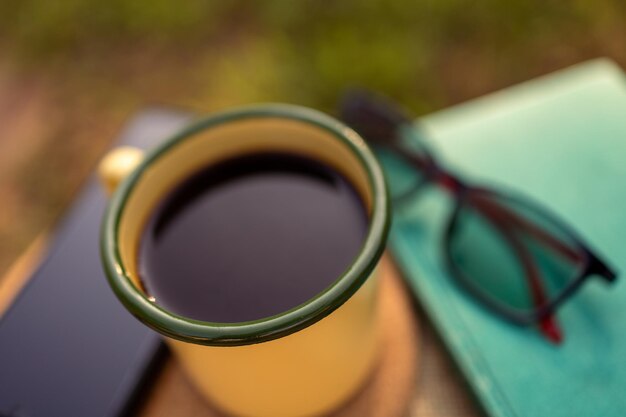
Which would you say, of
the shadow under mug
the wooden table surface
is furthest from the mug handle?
the wooden table surface

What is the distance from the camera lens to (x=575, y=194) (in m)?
0.52

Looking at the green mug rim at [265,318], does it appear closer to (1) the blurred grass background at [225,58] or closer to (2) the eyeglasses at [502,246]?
(2) the eyeglasses at [502,246]

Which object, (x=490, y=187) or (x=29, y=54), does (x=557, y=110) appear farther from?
(x=29, y=54)

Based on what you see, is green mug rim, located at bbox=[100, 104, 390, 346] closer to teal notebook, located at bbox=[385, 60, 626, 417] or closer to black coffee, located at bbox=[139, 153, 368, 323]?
black coffee, located at bbox=[139, 153, 368, 323]

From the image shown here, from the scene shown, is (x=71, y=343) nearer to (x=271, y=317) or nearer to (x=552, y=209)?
(x=271, y=317)

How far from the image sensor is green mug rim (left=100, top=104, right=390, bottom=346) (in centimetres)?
29

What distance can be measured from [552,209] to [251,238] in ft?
0.85

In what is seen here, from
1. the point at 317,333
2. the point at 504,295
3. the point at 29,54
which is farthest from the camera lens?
the point at 29,54

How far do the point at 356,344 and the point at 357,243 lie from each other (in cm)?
6

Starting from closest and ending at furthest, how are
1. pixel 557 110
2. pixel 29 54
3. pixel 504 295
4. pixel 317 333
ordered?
pixel 317 333, pixel 504 295, pixel 557 110, pixel 29 54

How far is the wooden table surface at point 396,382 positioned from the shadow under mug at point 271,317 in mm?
18

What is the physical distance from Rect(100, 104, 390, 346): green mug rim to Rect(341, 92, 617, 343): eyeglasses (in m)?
0.18

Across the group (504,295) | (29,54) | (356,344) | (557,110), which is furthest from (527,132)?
(29,54)

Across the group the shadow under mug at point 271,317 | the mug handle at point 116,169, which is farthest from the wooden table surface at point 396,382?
the mug handle at point 116,169
